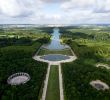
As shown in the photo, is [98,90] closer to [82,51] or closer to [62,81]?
[62,81]

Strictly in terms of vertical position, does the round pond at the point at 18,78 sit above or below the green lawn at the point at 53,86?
above

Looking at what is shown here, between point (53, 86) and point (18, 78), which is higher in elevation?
point (18, 78)

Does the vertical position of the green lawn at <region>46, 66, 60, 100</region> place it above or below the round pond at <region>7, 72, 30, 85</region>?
below

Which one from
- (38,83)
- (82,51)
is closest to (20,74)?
(38,83)

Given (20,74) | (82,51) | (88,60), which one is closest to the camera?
(20,74)

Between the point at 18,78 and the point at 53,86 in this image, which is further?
the point at 18,78

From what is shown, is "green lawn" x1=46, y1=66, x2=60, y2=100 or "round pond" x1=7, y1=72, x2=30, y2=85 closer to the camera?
"green lawn" x1=46, y1=66, x2=60, y2=100

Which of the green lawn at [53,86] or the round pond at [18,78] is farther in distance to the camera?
the round pond at [18,78]

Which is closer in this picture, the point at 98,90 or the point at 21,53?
the point at 98,90
